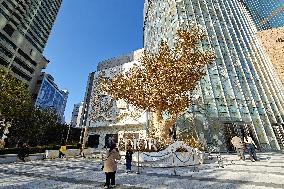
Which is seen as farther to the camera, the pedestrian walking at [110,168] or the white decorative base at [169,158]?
the white decorative base at [169,158]

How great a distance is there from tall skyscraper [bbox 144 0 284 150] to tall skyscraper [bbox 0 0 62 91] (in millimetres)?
43050

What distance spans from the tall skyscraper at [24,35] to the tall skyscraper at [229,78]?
4305 cm

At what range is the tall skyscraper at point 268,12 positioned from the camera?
5704 centimetres

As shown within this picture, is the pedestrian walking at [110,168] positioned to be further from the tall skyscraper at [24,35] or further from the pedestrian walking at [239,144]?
the tall skyscraper at [24,35]

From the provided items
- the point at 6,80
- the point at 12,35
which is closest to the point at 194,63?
the point at 6,80

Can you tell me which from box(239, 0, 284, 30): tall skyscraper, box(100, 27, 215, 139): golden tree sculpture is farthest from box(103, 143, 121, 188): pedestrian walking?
box(239, 0, 284, 30): tall skyscraper

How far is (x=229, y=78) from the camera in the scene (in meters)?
29.9

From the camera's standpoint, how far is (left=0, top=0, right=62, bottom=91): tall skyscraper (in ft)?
203

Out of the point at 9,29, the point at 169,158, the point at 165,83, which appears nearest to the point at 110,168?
the point at 169,158

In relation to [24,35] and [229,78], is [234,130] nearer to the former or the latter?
[229,78]

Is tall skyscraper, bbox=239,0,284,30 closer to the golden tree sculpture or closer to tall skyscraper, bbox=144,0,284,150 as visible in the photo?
tall skyscraper, bbox=144,0,284,150

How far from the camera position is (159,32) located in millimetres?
39875

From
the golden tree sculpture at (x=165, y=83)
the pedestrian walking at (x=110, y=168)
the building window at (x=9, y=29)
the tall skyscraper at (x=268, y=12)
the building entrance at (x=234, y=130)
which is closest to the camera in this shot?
the pedestrian walking at (x=110, y=168)

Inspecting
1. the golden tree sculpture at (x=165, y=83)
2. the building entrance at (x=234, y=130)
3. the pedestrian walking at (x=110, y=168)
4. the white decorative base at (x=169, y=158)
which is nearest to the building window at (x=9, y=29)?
the golden tree sculpture at (x=165, y=83)
